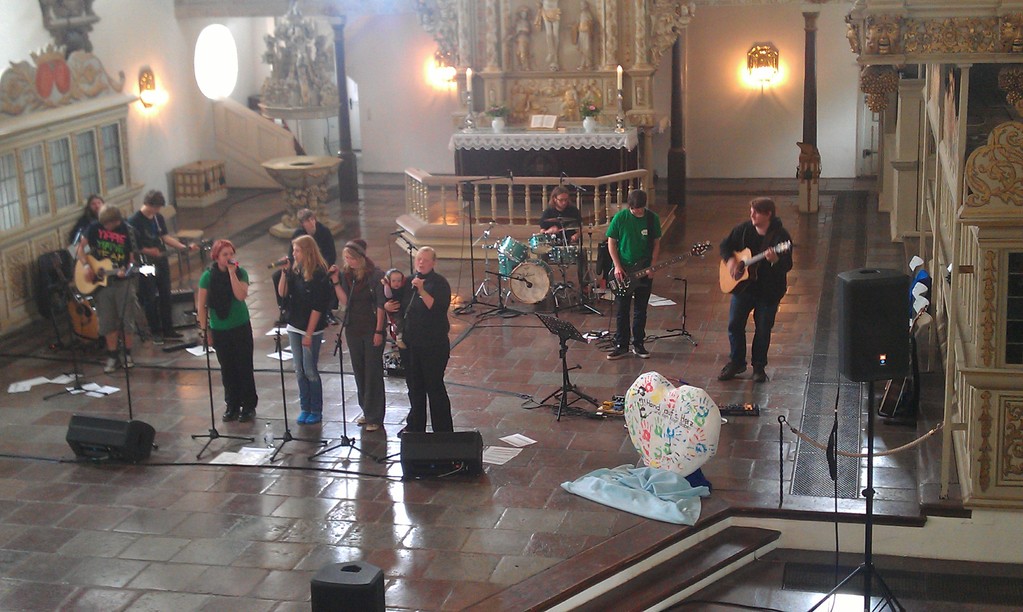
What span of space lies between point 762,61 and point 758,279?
10.8 metres

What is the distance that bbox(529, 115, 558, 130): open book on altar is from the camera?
1811 centimetres

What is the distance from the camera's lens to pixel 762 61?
67.1ft

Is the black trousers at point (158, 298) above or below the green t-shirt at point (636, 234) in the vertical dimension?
below

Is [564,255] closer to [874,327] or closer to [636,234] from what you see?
[636,234]

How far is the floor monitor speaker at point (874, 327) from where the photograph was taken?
23.5 ft

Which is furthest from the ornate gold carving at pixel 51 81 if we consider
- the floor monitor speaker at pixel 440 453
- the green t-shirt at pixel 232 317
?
the floor monitor speaker at pixel 440 453

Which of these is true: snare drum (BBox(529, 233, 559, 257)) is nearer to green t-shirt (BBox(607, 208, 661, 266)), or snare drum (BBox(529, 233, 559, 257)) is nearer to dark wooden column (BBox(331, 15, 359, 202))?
green t-shirt (BBox(607, 208, 661, 266))

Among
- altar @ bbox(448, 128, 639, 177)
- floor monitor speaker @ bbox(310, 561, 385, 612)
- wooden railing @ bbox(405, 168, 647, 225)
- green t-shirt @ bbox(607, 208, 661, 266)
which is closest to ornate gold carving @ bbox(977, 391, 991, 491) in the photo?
floor monitor speaker @ bbox(310, 561, 385, 612)

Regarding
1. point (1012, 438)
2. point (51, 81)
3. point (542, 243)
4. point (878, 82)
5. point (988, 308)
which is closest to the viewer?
point (878, 82)

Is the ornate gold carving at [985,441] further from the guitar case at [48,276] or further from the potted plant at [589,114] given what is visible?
the potted plant at [589,114]

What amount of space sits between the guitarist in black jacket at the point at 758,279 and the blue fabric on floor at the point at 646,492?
2388mm

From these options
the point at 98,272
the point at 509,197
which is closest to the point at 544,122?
the point at 509,197

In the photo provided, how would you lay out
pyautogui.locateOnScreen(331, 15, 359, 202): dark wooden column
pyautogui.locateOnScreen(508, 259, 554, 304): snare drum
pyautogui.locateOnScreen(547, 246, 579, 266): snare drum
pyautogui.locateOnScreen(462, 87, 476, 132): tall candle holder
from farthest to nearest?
pyautogui.locateOnScreen(331, 15, 359, 202): dark wooden column
pyautogui.locateOnScreen(462, 87, 476, 132): tall candle holder
pyautogui.locateOnScreen(547, 246, 579, 266): snare drum
pyautogui.locateOnScreen(508, 259, 554, 304): snare drum

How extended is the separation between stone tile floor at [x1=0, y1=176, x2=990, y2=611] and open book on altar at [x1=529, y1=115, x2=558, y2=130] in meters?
5.64
